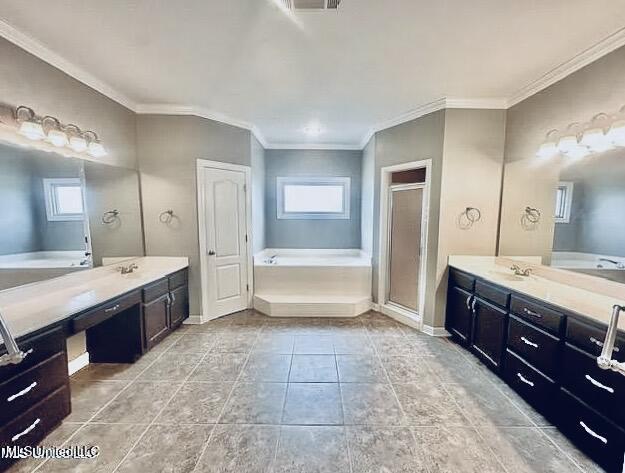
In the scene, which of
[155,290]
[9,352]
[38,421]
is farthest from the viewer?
[155,290]

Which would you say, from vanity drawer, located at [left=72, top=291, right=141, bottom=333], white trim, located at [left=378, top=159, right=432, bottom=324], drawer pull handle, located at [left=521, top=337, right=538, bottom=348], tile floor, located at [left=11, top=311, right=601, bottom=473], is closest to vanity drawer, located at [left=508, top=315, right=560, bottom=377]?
drawer pull handle, located at [left=521, top=337, right=538, bottom=348]

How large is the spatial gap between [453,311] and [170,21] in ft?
11.8

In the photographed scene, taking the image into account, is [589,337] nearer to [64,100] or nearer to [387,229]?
[387,229]

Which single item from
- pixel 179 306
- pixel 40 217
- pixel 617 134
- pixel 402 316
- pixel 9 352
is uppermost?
pixel 617 134

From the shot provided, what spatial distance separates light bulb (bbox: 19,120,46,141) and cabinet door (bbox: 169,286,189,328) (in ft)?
6.03

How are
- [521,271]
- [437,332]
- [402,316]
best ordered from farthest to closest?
1. [402,316]
2. [437,332]
3. [521,271]

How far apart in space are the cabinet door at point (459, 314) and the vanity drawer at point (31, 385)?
11.2ft

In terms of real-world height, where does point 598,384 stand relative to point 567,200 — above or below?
below

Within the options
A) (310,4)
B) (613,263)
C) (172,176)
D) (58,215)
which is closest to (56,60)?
(58,215)

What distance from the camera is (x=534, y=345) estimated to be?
207cm

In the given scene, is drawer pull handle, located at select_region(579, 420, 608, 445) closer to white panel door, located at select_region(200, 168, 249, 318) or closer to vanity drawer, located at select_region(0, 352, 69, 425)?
vanity drawer, located at select_region(0, 352, 69, 425)

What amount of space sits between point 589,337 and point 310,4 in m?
2.52

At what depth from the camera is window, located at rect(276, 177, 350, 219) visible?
205 inches

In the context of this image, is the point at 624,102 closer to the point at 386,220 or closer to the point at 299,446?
the point at 386,220
